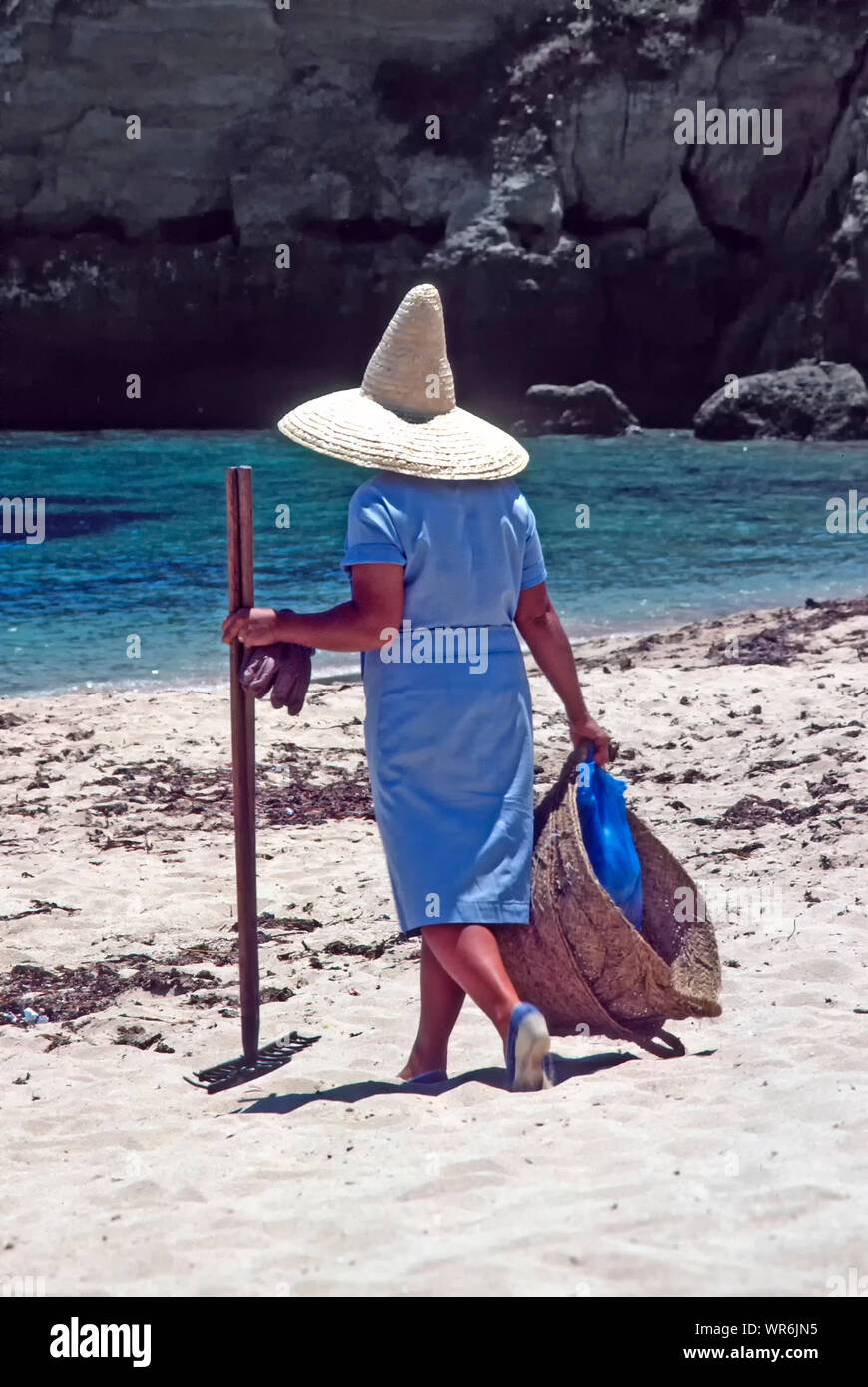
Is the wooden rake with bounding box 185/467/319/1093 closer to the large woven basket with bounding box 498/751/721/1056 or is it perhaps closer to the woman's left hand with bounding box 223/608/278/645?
the woman's left hand with bounding box 223/608/278/645

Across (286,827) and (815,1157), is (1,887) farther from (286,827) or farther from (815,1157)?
(815,1157)

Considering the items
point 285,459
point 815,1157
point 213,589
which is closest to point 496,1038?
point 815,1157

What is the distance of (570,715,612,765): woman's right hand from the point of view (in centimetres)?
348

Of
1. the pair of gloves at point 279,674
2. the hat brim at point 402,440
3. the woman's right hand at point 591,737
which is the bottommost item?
the woman's right hand at point 591,737

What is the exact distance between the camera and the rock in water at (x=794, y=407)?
90.5ft

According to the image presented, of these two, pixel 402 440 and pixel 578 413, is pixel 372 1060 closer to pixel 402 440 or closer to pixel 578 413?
pixel 402 440

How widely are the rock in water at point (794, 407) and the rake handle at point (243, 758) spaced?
25.5m

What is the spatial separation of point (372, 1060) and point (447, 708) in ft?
3.23

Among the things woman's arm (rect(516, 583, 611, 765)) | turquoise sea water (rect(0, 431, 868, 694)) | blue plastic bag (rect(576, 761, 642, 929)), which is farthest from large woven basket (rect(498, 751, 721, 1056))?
turquoise sea water (rect(0, 431, 868, 694))

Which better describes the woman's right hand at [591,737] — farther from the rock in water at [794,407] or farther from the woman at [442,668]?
the rock in water at [794,407]

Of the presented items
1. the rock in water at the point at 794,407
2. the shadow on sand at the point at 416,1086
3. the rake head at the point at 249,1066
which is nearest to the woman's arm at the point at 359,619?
the shadow on sand at the point at 416,1086

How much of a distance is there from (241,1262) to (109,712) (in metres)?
5.62

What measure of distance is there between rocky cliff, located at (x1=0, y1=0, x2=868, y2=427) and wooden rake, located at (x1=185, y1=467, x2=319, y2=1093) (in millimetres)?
28680

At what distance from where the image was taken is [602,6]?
30.5 m
